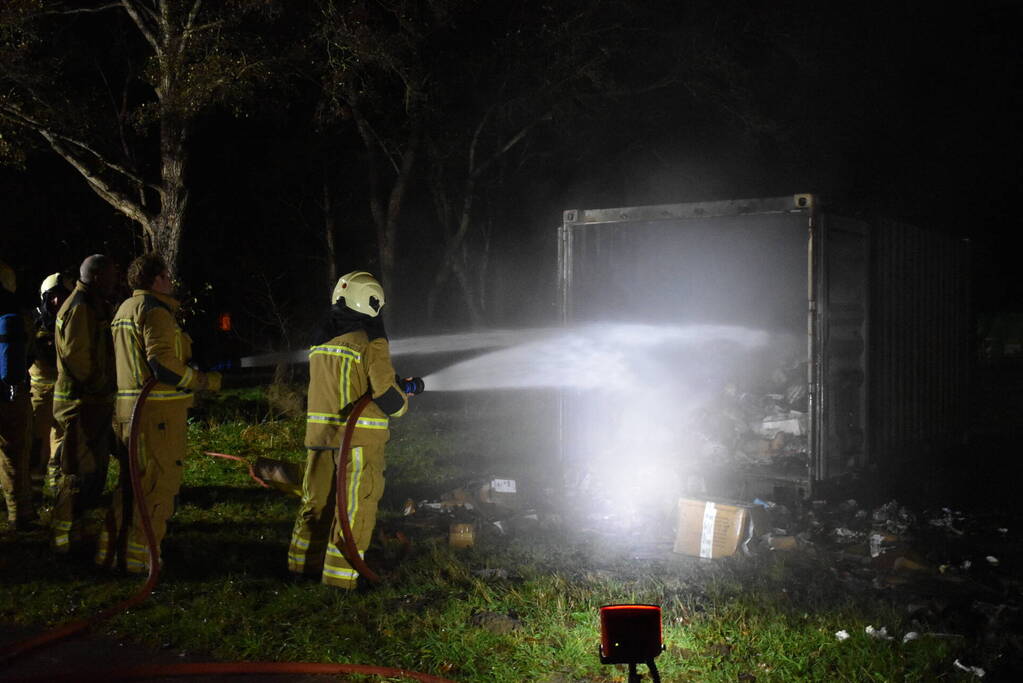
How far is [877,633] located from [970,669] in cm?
53

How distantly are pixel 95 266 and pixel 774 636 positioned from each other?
4990mm

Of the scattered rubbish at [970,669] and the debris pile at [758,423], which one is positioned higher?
the debris pile at [758,423]

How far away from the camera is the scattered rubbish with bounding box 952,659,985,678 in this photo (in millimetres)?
4293

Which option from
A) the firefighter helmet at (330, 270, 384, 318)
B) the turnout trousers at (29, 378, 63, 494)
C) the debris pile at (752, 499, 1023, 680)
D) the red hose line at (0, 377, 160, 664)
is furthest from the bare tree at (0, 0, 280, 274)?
the debris pile at (752, 499, 1023, 680)

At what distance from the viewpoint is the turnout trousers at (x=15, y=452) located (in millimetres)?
7078

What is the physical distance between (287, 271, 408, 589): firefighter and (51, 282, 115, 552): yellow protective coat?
1.95 m

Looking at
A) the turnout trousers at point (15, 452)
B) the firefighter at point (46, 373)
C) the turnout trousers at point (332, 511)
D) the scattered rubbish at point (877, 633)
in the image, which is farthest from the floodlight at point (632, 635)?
the firefighter at point (46, 373)

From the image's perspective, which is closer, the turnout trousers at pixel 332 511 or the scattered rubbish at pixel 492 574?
the turnout trousers at pixel 332 511

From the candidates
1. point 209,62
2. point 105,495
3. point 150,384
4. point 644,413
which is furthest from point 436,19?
point 150,384

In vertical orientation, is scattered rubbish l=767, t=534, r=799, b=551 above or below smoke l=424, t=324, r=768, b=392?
below

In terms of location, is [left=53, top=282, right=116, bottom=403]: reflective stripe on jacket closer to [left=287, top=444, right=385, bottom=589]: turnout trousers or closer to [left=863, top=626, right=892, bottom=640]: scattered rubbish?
[left=287, top=444, right=385, bottom=589]: turnout trousers

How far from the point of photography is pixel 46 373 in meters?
8.02

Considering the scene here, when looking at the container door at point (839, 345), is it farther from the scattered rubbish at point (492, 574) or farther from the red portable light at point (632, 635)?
the red portable light at point (632, 635)

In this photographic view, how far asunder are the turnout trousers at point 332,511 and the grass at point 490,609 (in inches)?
5.8
